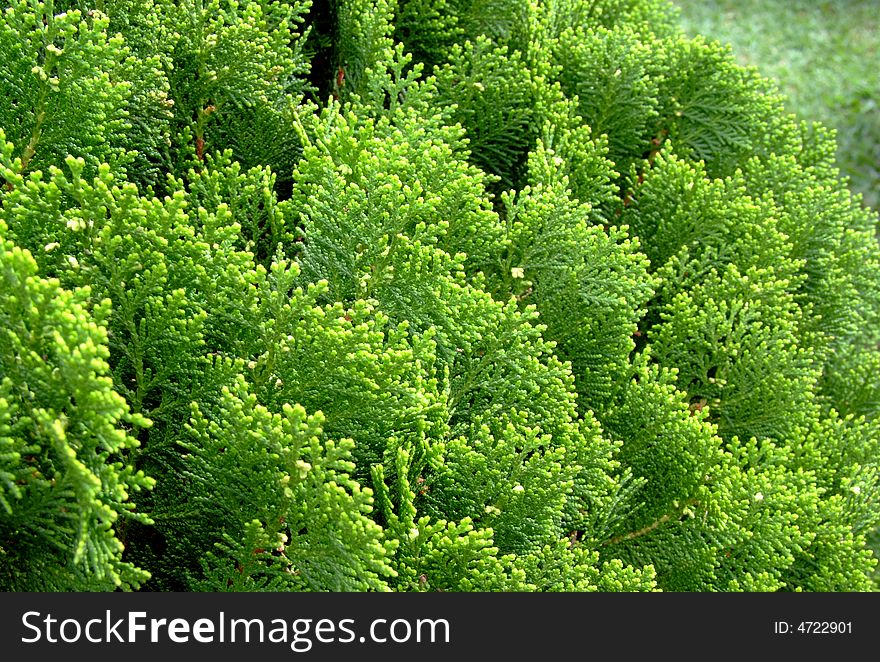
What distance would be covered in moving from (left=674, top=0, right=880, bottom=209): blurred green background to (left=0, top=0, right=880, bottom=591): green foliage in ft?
22.2

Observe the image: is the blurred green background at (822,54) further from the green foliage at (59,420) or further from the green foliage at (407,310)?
the green foliage at (59,420)

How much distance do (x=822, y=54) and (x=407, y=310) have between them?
10740mm

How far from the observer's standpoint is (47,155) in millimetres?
2422

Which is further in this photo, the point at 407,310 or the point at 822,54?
the point at 822,54

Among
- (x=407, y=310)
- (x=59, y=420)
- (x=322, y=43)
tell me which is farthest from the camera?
(x=322, y=43)

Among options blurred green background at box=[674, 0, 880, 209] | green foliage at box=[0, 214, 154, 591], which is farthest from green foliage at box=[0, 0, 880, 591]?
blurred green background at box=[674, 0, 880, 209]

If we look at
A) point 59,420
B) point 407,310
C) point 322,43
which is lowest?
point 59,420

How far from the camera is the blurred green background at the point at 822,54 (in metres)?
9.88

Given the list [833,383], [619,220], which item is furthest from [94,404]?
[833,383]

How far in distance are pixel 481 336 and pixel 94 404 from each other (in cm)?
122

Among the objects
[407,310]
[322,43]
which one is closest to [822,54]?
[322,43]

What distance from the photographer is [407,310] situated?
2.56 meters

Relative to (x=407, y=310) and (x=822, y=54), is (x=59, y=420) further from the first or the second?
(x=822, y=54)
